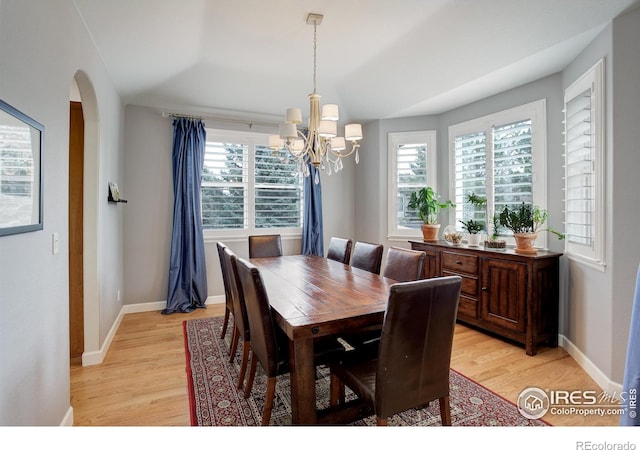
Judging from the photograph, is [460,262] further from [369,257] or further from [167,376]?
[167,376]

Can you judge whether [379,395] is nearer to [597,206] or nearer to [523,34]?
[597,206]

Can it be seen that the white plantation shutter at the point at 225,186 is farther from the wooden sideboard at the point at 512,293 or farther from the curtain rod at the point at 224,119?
the wooden sideboard at the point at 512,293

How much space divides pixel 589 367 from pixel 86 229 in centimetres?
431

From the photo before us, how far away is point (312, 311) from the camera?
5.88ft

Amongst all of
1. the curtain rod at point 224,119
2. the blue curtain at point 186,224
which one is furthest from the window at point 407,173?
the blue curtain at point 186,224

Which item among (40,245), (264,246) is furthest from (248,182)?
(40,245)

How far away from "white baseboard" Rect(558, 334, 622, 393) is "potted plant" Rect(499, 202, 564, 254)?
2.89 feet

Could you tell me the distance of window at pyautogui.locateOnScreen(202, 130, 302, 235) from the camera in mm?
4555

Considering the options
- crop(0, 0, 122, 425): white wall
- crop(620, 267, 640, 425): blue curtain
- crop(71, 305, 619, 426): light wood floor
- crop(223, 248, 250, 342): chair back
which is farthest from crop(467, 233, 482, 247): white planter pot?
crop(0, 0, 122, 425): white wall

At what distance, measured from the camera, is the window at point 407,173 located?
15.2 feet

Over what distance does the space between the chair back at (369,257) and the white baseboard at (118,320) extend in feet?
7.73

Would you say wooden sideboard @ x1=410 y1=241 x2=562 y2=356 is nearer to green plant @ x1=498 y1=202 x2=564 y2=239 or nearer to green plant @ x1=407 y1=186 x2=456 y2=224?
green plant @ x1=498 y1=202 x2=564 y2=239
